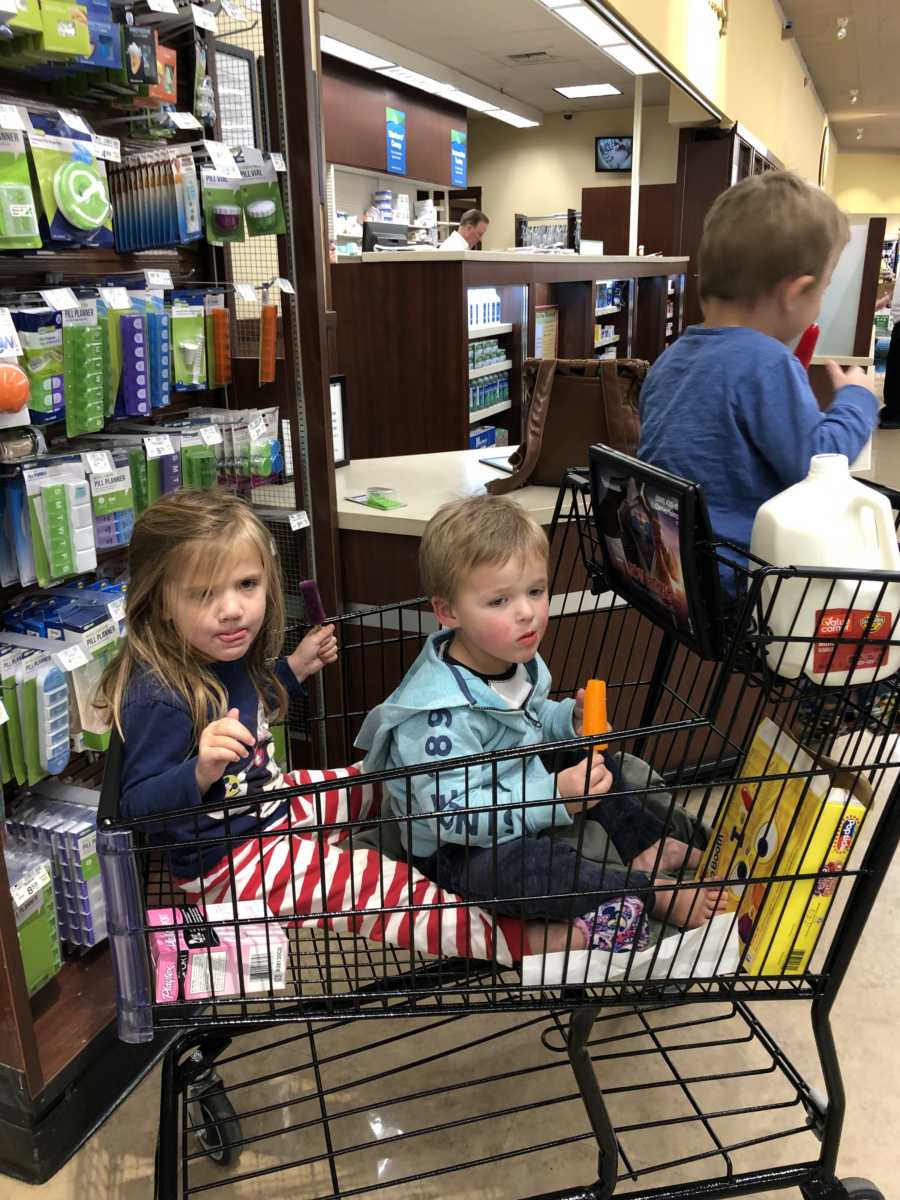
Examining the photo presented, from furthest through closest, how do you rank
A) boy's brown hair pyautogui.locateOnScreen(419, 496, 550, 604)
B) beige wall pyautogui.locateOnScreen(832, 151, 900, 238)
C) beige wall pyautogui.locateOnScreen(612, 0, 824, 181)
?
beige wall pyautogui.locateOnScreen(832, 151, 900, 238)
beige wall pyautogui.locateOnScreen(612, 0, 824, 181)
boy's brown hair pyautogui.locateOnScreen(419, 496, 550, 604)

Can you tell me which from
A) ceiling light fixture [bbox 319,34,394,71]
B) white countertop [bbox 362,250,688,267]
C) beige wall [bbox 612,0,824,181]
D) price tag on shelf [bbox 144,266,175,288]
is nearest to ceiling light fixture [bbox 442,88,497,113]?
ceiling light fixture [bbox 319,34,394,71]

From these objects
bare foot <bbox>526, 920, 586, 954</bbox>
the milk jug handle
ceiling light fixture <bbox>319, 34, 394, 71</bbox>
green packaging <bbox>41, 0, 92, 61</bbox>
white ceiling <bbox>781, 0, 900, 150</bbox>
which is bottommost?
bare foot <bbox>526, 920, 586, 954</bbox>

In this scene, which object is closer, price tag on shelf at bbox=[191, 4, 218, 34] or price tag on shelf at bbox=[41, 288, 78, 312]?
price tag on shelf at bbox=[41, 288, 78, 312]

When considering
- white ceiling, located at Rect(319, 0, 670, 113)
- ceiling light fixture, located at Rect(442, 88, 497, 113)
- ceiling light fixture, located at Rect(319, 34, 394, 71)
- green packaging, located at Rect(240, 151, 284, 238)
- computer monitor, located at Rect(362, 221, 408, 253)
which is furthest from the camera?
ceiling light fixture, located at Rect(442, 88, 497, 113)

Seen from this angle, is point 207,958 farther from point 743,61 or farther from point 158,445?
point 743,61

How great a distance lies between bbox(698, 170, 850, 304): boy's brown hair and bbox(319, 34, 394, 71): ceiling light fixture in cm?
784

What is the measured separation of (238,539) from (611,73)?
11605 mm

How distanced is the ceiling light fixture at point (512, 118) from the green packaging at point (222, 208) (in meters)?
11.7

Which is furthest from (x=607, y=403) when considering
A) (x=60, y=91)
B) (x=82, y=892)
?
(x=82, y=892)

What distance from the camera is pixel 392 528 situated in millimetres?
2340

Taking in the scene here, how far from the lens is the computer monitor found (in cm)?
699

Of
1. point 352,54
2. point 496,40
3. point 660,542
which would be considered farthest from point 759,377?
point 496,40

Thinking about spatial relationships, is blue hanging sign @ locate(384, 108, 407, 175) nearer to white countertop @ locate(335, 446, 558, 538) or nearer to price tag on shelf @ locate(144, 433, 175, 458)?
white countertop @ locate(335, 446, 558, 538)

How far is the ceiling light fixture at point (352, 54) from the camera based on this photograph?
8.44 meters
